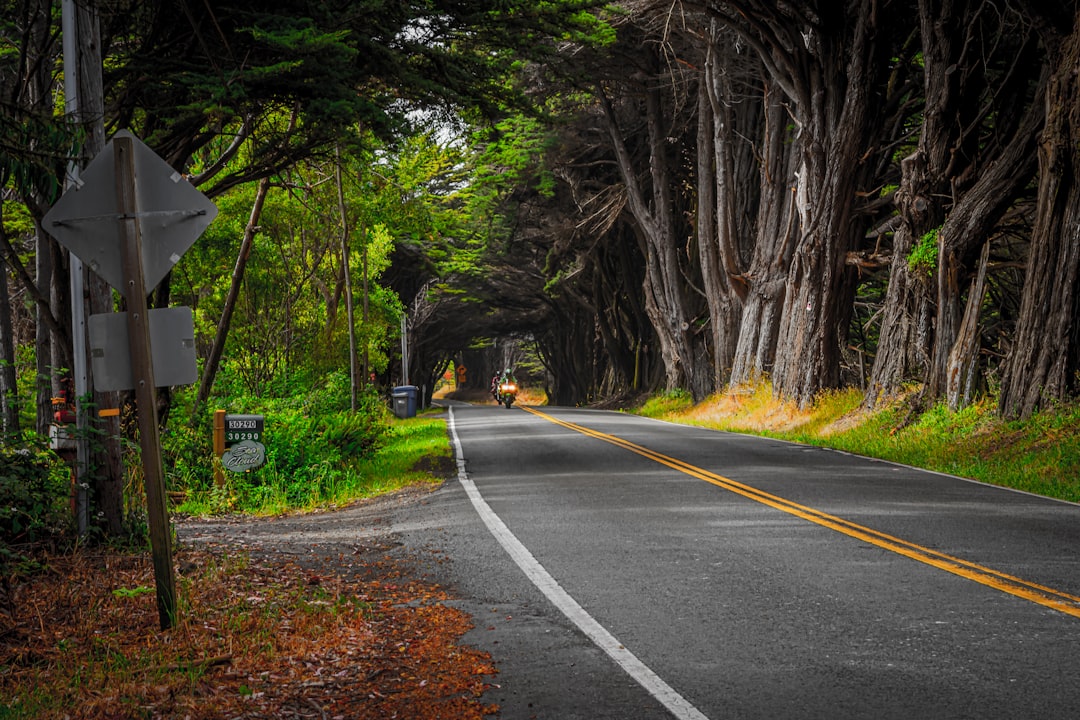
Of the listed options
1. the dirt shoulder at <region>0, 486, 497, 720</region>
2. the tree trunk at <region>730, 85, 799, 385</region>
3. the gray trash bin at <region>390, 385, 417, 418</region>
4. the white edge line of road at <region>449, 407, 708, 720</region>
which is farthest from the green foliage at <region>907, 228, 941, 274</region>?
the gray trash bin at <region>390, 385, 417, 418</region>

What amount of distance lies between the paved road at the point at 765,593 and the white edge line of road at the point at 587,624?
21 millimetres

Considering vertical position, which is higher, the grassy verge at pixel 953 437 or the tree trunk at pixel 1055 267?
the tree trunk at pixel 1055 267

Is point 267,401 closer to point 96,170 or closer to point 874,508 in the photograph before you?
point 874,508

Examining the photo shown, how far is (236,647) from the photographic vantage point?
6617 mm

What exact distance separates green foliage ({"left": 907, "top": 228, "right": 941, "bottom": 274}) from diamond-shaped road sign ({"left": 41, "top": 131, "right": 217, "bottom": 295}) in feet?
52.1

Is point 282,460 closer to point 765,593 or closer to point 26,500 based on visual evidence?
point 26,500

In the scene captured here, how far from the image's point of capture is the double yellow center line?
7.24 metres

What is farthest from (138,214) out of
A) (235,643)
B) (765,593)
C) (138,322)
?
(765,593)

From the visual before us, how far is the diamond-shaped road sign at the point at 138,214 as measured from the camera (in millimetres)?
6633

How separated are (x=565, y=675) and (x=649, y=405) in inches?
1342

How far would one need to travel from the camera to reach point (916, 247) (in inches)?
798

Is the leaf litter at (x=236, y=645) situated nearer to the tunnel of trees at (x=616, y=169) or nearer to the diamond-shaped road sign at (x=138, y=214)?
the tunnel of trees at (x=616, y=169)

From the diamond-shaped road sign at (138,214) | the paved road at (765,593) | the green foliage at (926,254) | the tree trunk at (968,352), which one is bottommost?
the paved road at (765,593)

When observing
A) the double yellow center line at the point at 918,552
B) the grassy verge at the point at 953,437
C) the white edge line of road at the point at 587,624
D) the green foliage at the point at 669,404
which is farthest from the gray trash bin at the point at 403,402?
the white edge line of road at the point at 587,624
